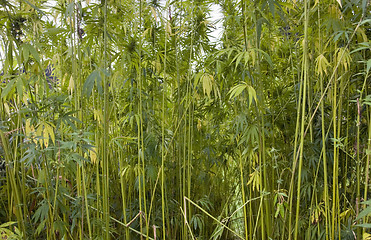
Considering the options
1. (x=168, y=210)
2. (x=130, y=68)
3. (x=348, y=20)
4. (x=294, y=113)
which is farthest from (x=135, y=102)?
(x=348, y=20)

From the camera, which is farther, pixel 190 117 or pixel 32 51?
pixel 190 117

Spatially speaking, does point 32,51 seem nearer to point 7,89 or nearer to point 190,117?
point 7,89

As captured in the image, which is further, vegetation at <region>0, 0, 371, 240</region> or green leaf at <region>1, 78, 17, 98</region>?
vegetation at <region>0, 0, 371, 240</region>

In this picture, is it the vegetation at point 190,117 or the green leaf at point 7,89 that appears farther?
the vegetation at point 190,117

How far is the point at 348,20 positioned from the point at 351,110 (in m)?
0.50

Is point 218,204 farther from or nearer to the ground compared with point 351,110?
nearer to the ground

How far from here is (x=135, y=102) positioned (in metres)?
1.65

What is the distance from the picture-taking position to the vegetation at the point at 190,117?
1.27m

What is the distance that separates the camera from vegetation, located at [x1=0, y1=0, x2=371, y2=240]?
127 cm

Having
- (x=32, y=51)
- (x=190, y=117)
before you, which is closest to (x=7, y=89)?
(x=32, y=51)

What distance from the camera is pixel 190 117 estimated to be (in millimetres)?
1630

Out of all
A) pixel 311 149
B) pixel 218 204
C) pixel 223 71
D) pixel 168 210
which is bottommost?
pixel 218 204

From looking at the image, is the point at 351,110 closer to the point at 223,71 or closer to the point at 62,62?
the point at 223,71

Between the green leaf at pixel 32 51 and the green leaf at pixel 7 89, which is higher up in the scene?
the green leaf at pixel 32 51
